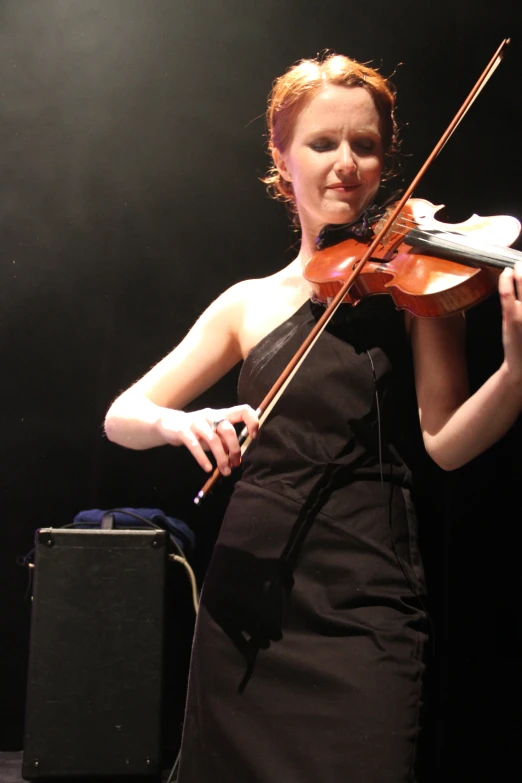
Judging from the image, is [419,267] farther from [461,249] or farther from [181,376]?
[181,376]

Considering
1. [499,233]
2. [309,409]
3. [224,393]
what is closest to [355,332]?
[309,409]

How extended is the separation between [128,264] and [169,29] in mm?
547

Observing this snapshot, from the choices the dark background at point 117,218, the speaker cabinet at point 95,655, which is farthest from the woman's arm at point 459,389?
the dark background at point 117,218

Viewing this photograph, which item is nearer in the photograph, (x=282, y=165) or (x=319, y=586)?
(x=319, y=586)

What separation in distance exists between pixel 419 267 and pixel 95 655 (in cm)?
95

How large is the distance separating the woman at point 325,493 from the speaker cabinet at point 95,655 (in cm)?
35

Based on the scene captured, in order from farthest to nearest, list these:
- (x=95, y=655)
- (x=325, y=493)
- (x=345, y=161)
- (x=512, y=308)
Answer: (x=95, y=655) < (x=345, y=161) < (x=325, y=493) < (x=512, y=308)

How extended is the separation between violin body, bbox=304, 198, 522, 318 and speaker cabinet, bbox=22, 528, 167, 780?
2.19ft

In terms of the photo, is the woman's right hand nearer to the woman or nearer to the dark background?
the woman

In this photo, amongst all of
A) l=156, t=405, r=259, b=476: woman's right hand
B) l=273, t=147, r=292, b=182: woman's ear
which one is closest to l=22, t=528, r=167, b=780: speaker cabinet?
l=156, t=405, r=259, b=476: woman's right hand

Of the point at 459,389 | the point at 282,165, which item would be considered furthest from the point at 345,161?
the point at 459,389

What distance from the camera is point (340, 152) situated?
1304 millimetres

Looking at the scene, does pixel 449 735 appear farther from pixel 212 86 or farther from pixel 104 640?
pixel 212 86

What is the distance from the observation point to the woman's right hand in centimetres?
96
